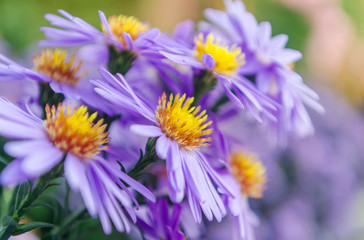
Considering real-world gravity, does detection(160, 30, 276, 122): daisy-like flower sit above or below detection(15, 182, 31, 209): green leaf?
above

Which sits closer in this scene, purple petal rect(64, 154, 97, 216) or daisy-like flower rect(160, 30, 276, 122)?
purple petal rect(64, 154, 97, 216)

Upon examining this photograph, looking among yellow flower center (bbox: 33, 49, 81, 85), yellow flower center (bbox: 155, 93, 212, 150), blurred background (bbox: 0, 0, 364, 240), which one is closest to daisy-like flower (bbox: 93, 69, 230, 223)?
yellow flower center (bbox: 155, 93, 212, 150)

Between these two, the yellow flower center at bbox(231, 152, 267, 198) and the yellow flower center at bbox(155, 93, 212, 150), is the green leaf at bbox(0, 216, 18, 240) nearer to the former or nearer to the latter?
the yellow flower center at bbox(155, 93, 212, 150)

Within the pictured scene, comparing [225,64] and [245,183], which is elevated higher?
[225,64]

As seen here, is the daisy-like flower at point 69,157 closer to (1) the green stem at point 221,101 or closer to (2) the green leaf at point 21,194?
(2) the green leaf at point 21,194

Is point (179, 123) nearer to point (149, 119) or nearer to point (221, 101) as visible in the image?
point (149, 119)

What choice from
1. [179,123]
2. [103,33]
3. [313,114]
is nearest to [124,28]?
[103,33]
